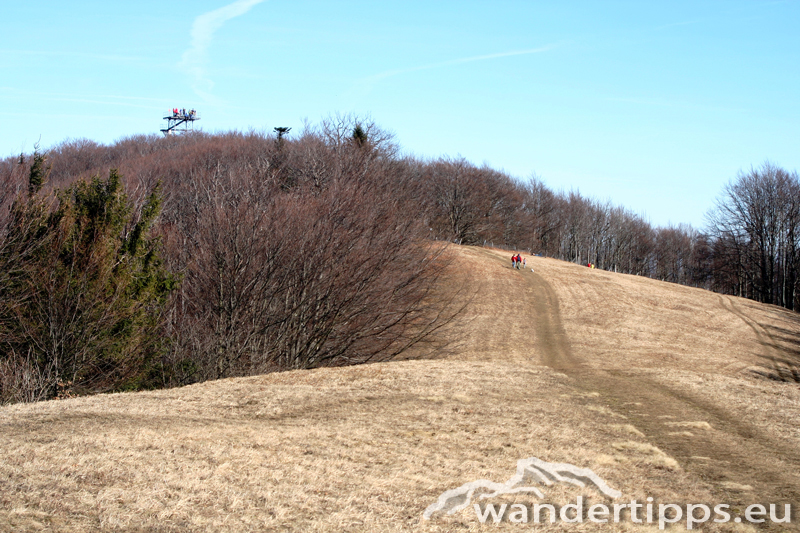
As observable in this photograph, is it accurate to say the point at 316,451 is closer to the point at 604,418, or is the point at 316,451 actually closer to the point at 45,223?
the point at 604,418

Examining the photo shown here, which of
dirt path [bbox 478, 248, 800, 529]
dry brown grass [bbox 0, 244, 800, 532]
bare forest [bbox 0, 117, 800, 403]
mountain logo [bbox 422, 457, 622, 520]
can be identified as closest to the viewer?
dry brown grass [bbox 0, 244, 800, 532]

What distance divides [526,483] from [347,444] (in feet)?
8.83

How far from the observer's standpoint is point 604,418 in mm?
12422

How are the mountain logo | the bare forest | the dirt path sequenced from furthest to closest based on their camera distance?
1. the bare forest
2. the dirt path
3. the mountain logo

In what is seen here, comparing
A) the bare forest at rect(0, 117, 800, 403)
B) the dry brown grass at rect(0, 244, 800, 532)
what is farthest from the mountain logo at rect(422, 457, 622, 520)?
the bare forest at rect(0, 117, 800, 403)

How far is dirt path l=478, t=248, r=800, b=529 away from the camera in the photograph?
8.38 m

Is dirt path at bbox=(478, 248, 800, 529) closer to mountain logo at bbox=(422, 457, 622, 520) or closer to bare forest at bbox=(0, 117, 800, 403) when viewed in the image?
mountain logo at bbox=(422, 457, 622, 520)

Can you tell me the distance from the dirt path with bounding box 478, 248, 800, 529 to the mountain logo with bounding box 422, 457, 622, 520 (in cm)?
160

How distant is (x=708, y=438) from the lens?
1101 centimetres

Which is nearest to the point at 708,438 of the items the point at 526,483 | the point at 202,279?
the point at 526,483

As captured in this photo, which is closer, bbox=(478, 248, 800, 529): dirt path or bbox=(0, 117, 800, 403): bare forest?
bbox=(478, 248, 800, 529): dirt path

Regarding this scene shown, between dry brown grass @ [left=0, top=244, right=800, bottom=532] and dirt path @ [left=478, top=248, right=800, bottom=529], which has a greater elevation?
dry brown grass @ [left=0, top=244, right=800, bottom=532]

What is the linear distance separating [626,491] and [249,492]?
4.83 m

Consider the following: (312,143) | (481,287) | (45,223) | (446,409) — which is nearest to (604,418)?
(446,409)
